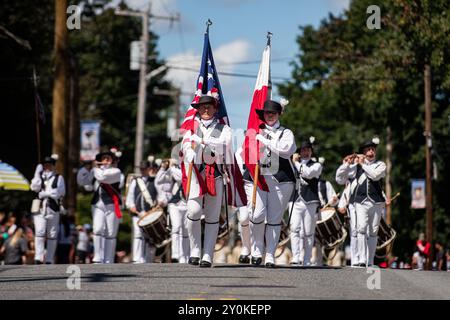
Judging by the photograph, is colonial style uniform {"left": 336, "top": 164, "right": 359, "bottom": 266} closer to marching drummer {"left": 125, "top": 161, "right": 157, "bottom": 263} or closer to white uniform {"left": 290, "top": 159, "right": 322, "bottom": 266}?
white uniform {"left": 290, "top": 159, "right": 322, "bottom": 266}

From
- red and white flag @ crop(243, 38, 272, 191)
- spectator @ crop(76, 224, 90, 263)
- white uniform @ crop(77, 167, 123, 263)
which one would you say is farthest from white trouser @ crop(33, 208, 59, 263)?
spectator @ crop(76, 224, 90, 263)

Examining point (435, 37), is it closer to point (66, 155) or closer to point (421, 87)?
point (66, 155)

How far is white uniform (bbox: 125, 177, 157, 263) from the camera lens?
2528 centimetres

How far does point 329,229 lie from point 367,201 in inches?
131

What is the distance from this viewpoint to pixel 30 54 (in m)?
48.1

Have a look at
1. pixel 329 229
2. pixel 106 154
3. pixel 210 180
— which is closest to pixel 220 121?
pixel 210 180

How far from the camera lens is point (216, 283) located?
14430mm

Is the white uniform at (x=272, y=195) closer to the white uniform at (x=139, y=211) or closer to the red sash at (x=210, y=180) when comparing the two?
the red sash at (x=210, y=180)

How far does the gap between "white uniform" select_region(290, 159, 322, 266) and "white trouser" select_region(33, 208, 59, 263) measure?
485 cm

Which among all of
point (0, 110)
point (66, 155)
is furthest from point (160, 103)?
point (66, 155)

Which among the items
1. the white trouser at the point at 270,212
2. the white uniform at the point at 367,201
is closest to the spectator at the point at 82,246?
the white uniform at the point at 367,201

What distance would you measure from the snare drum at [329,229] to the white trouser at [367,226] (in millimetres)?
2621
